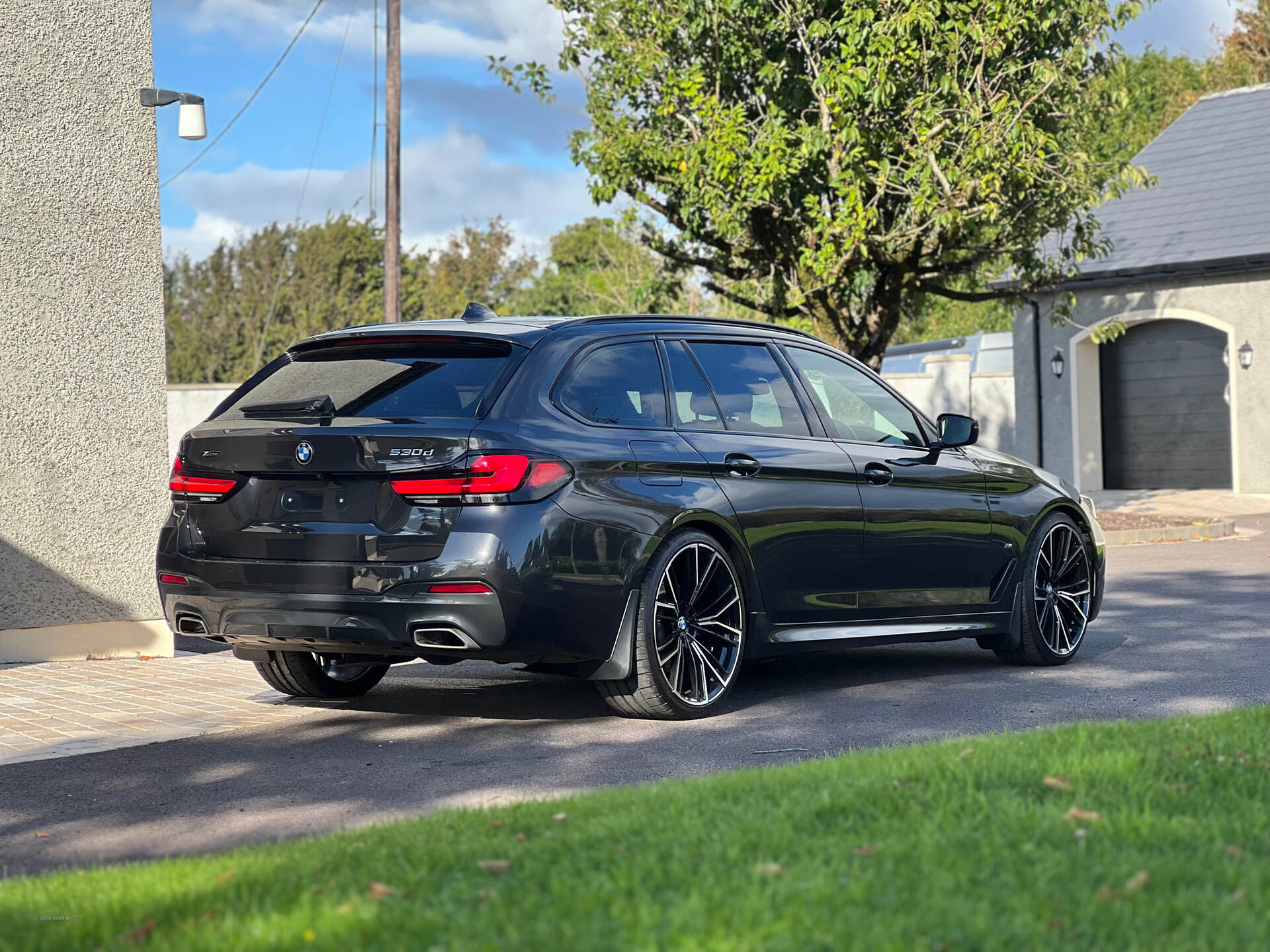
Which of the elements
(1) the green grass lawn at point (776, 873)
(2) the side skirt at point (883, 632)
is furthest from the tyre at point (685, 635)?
(1) the green grass lawn at point (776, 873)

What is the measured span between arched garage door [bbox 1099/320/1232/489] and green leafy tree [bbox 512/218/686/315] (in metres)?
7.94

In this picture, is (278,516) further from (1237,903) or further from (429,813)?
(1237,903)

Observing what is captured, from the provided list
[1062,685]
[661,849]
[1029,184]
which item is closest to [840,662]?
[1062,685]

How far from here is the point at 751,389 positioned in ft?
24.6

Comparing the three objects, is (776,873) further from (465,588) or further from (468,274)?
(468,274)

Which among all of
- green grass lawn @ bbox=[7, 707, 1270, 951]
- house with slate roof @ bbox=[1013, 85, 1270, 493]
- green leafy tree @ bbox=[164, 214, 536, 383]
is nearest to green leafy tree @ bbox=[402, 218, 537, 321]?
green leafy tree @ bbox=[164, 214, 536, 383]

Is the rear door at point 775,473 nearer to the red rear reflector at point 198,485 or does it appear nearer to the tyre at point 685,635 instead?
the tyre at point 685,635

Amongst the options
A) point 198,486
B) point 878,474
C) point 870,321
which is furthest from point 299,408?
point 870,321

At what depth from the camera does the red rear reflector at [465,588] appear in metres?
5.98

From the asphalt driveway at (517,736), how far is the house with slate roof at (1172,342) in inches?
667

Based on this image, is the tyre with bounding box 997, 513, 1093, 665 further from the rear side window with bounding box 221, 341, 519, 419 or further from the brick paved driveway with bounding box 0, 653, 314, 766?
the brick paved driveway with bounding box 0, 653, 314, 766

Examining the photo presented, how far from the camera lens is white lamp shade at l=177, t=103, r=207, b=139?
10.3 m

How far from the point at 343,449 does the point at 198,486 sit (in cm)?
84

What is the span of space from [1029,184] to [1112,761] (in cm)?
1363
